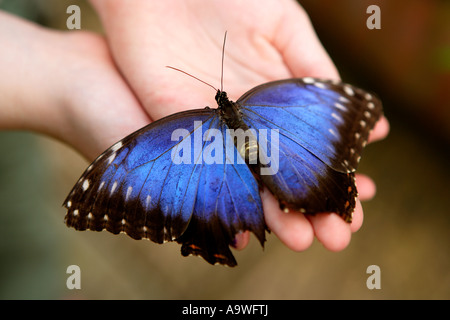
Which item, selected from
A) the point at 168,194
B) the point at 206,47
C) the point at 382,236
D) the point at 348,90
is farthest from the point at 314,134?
the point at 382,236

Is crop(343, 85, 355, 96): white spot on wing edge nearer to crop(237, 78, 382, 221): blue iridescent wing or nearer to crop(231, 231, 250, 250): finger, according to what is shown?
crop(237, 78, 382, 221): blue iridescent wing

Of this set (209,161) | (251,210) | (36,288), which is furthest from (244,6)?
(36,288)

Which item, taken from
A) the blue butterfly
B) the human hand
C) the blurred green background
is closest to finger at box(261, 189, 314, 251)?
the blue butterfly

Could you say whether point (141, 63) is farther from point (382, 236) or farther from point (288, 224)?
point (382, 236)

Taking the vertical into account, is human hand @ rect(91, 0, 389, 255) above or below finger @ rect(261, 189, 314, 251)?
above

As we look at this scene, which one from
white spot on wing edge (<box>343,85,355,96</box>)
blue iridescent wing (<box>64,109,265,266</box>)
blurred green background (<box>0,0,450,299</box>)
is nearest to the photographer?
blue iridescent wing (<box>64,109,265,266</box>)

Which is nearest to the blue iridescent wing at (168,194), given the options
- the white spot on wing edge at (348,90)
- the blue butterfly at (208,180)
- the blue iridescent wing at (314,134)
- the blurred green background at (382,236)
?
the blue butterfly at (208,180)

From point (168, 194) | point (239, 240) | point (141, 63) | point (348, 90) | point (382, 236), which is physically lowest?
point (382, 236)

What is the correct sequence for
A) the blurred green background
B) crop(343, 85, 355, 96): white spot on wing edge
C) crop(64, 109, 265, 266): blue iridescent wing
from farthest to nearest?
the blurred green background → crop(343, 85, 355, 96): white spot on wing edge → crop(64, 109, 265, 266): blue iridescent wing
